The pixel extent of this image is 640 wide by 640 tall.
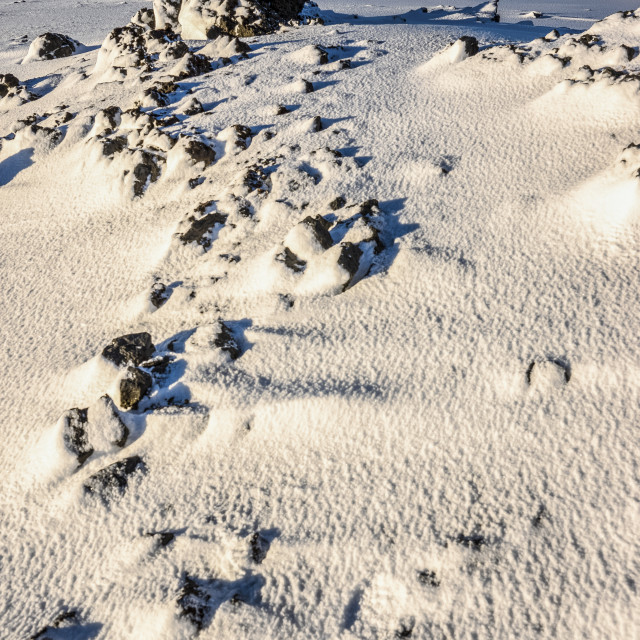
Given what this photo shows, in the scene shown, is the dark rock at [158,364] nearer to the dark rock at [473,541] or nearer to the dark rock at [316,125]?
the dark rock at [473,541]

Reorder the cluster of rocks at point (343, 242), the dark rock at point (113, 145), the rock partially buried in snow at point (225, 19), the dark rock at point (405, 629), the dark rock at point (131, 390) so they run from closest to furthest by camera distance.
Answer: the dark rock at point (405, 629) < the dark rock at point (131, 390) < the cluster of rocks at point (343, 242) < the dark rock at point (113, 145) < the rock partially buried in snow at point (225, 19)

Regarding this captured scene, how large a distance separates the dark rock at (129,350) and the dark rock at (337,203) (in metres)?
2.36

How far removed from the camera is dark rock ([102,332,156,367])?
13.3 ft

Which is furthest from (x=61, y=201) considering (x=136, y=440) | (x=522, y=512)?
(x=522, y=512)

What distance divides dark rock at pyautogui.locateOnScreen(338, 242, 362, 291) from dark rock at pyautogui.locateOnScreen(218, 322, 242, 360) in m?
1.13

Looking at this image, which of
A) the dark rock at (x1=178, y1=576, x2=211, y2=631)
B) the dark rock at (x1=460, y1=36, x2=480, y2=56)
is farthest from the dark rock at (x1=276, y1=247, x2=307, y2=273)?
the dark rock at (x1=460, y1=36, x2=480, y2=56)

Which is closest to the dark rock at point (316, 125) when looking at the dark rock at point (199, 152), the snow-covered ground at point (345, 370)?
the snow-covered ground at point (345, 370)

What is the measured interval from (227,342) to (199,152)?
3388mm

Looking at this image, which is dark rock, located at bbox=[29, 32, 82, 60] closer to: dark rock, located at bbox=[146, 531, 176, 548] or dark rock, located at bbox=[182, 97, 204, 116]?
dark rock, located at bbox=[182, 97, 204, 116]

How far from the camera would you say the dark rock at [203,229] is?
5137 mm

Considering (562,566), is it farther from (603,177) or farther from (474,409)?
(603,177)

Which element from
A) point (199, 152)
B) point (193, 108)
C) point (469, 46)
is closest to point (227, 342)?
point (199, 152)

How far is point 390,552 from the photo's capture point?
2.77 m

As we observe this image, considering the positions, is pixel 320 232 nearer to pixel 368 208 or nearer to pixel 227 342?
pixel 368 208
